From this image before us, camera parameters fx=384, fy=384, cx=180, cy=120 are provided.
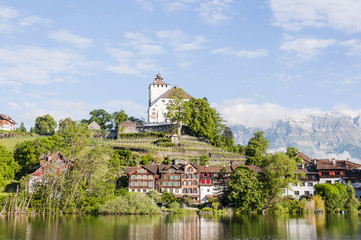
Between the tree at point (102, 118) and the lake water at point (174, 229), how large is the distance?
87.8m

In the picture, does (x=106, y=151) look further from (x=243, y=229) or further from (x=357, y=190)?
(x=357, y=190)

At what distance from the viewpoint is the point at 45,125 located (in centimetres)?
13062

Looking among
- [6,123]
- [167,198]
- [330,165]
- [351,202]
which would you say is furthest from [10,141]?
[351,202]

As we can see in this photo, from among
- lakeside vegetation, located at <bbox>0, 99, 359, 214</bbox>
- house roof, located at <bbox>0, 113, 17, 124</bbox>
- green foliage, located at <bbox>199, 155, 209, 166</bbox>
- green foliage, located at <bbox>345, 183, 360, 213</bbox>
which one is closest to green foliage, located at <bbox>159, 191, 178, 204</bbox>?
lakeside vegetation, located at <bbox>0, 99, 359, 214</bbox>

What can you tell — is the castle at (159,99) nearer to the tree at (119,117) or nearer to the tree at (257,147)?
the tree at (119,117)

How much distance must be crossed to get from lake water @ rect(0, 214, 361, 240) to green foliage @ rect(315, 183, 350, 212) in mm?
20835

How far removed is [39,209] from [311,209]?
51.0 m

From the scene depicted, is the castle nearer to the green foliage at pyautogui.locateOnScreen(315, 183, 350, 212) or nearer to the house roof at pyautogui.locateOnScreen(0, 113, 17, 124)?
the house roof at pyautogui.locateOnScreen(0, 113, 17, 124)

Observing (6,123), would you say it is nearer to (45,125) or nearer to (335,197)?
(45,125)

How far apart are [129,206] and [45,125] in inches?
2904

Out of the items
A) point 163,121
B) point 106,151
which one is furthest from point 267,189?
point 163,121

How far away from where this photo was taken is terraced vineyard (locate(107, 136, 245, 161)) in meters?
101

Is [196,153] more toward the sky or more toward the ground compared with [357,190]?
more toward the sky

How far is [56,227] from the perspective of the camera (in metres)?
49.2
